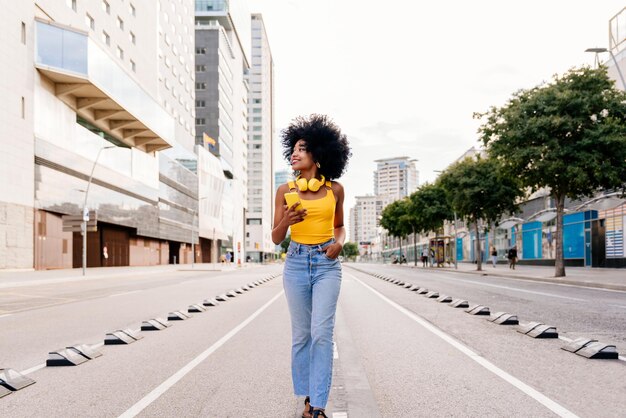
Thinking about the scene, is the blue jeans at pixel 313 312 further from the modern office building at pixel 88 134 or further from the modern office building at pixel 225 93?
the modern office building at pixel 225 93

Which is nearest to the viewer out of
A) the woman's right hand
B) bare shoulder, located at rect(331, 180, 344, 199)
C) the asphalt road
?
the woman's right hand

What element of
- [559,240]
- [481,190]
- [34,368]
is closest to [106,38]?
[481,190]

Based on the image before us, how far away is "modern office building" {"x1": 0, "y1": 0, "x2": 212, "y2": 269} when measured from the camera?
107ft

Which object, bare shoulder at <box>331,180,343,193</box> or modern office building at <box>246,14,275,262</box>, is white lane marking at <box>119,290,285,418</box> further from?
modern office building at <box>246,14,275,262</box>

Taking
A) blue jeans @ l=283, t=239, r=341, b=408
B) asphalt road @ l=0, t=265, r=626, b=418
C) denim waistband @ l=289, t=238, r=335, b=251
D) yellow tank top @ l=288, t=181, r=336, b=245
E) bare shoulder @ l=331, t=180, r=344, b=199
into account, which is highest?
bare shoulder @ l=331, t=180, r=344, b=199

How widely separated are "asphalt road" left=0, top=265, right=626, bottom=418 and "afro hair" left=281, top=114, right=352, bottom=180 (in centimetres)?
179

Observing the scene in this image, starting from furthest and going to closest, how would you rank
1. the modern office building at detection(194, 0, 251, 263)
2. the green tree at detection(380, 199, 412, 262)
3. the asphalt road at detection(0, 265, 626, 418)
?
the modern office building at detection(194, 0, 251, 263)
the green tree at detection(380, 199, 412, 262)
the asphalt road at detection(0, 265, 626, 418)

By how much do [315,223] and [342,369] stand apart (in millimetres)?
2478

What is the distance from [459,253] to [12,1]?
2482 inches

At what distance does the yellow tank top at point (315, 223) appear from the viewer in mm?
3967

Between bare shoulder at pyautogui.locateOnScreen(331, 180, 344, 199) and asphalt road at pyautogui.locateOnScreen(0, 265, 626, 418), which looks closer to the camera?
bare shoulder at pyautogui.locateOnScreen(331, 180, 344, 199)

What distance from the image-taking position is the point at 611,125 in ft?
77.3

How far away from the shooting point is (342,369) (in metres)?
5.93

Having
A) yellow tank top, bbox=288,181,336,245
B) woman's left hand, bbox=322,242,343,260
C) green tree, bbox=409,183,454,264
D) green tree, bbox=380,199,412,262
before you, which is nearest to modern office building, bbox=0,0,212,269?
green tree, bbox=409,183,454,264
